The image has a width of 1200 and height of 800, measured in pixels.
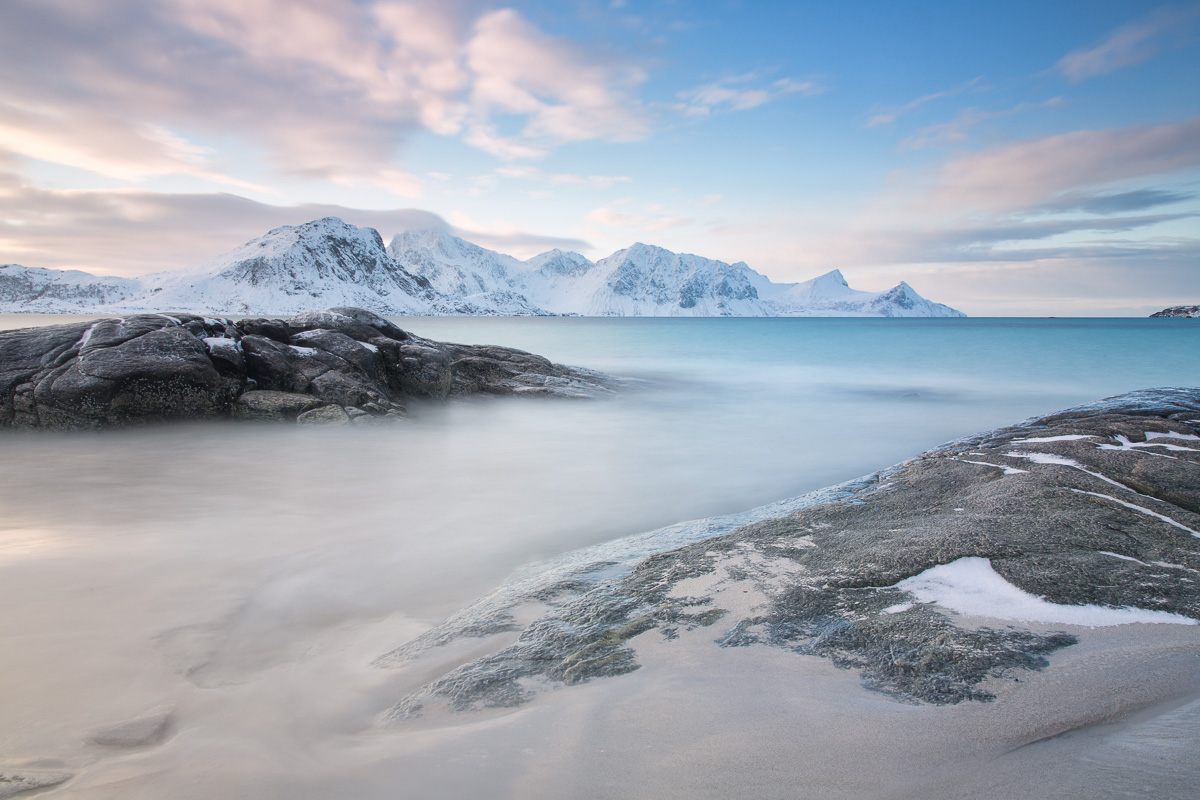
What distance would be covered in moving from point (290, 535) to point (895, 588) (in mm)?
5281

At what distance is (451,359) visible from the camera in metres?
13.7

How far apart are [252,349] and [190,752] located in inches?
393

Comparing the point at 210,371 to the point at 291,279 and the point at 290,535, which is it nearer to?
the point at 290,535

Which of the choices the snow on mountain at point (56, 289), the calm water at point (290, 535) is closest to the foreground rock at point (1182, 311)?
the calm water at point (290, 535)

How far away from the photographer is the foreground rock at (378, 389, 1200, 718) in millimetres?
2516

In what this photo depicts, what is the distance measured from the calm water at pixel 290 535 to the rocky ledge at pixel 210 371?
532 millimetres

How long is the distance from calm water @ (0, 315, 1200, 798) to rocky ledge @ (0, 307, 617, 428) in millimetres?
532

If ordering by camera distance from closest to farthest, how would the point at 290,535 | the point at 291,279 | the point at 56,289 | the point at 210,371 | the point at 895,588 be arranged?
the point at 895,588
the point at 290,535
the point at 210,371
the point at 56,289
the point at 291,279

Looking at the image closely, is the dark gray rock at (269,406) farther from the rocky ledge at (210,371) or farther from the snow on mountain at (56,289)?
the snow on mountain at (56,289)

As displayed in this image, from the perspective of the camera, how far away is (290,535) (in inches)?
216

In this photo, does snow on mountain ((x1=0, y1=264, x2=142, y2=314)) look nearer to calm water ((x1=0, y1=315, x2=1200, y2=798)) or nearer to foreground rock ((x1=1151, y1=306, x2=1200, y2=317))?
calm water ((x1=0, y1=315, x2=1200, y2=798))

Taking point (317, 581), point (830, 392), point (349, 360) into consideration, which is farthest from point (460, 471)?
point (830, 392)

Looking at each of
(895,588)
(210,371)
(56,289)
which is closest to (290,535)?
(895,588)

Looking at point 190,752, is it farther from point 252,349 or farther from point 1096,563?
point 252,349
